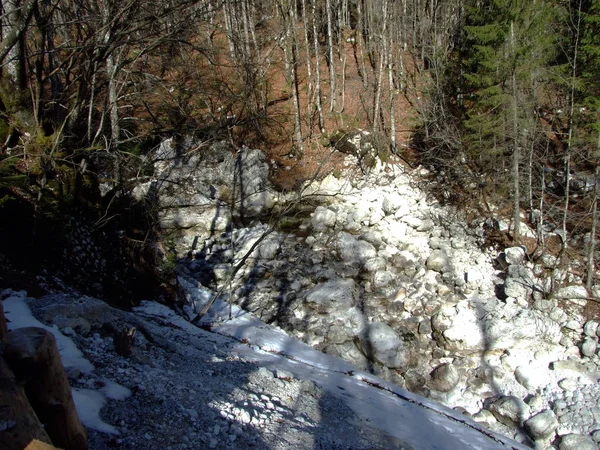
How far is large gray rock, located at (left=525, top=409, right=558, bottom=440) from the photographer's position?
6.71 m

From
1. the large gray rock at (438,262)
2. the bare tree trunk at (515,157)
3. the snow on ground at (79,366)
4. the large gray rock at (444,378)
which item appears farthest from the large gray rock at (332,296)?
the snow on ground at (79,366)

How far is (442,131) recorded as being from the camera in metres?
12.6

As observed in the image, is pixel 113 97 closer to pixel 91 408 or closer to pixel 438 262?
pixel 91 408

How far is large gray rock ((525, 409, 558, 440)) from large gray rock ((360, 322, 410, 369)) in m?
2.13

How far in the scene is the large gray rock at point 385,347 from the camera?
7930mm

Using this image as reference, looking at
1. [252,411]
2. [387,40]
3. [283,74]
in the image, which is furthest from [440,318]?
[283,74]

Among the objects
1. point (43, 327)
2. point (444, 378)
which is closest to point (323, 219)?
point (444, 378)

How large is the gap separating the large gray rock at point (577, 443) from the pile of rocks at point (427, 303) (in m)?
0.03

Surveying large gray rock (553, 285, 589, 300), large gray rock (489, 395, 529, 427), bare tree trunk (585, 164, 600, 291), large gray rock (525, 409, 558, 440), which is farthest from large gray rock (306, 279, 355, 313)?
bare tree trunk (585, 164, 600, 291)

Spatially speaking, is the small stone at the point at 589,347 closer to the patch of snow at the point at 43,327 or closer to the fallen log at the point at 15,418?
the patch of snow at the point at 43,327

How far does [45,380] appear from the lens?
1.96m

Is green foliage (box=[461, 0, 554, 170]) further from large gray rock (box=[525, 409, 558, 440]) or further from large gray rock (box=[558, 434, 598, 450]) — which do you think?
large gray rock (box=[558, 434, 598, 450])

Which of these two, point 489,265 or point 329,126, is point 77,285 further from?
point 329,126

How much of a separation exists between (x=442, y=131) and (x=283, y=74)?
328 inches
